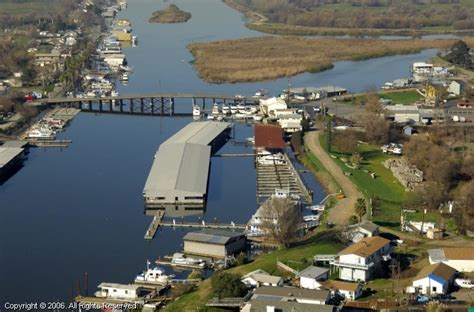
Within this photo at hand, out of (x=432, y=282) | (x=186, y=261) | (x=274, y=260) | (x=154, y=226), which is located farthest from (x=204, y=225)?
(x=432, y=282)

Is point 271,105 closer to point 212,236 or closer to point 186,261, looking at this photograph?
point 212,236

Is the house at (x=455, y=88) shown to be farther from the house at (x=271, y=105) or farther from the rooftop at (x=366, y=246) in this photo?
the rooftop at (x=366, y=246)

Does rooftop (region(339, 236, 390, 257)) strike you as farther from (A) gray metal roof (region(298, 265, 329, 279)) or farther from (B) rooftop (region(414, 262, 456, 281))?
(B) rooftop (region(414, 262, 456, 281))

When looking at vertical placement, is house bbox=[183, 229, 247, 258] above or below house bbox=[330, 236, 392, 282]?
below

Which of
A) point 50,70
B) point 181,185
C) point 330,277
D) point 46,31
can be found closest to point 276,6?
point 46,31

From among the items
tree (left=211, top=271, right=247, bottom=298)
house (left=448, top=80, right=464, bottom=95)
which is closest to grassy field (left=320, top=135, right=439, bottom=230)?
tree (left=211, top=271, right=247, bottom=298)
